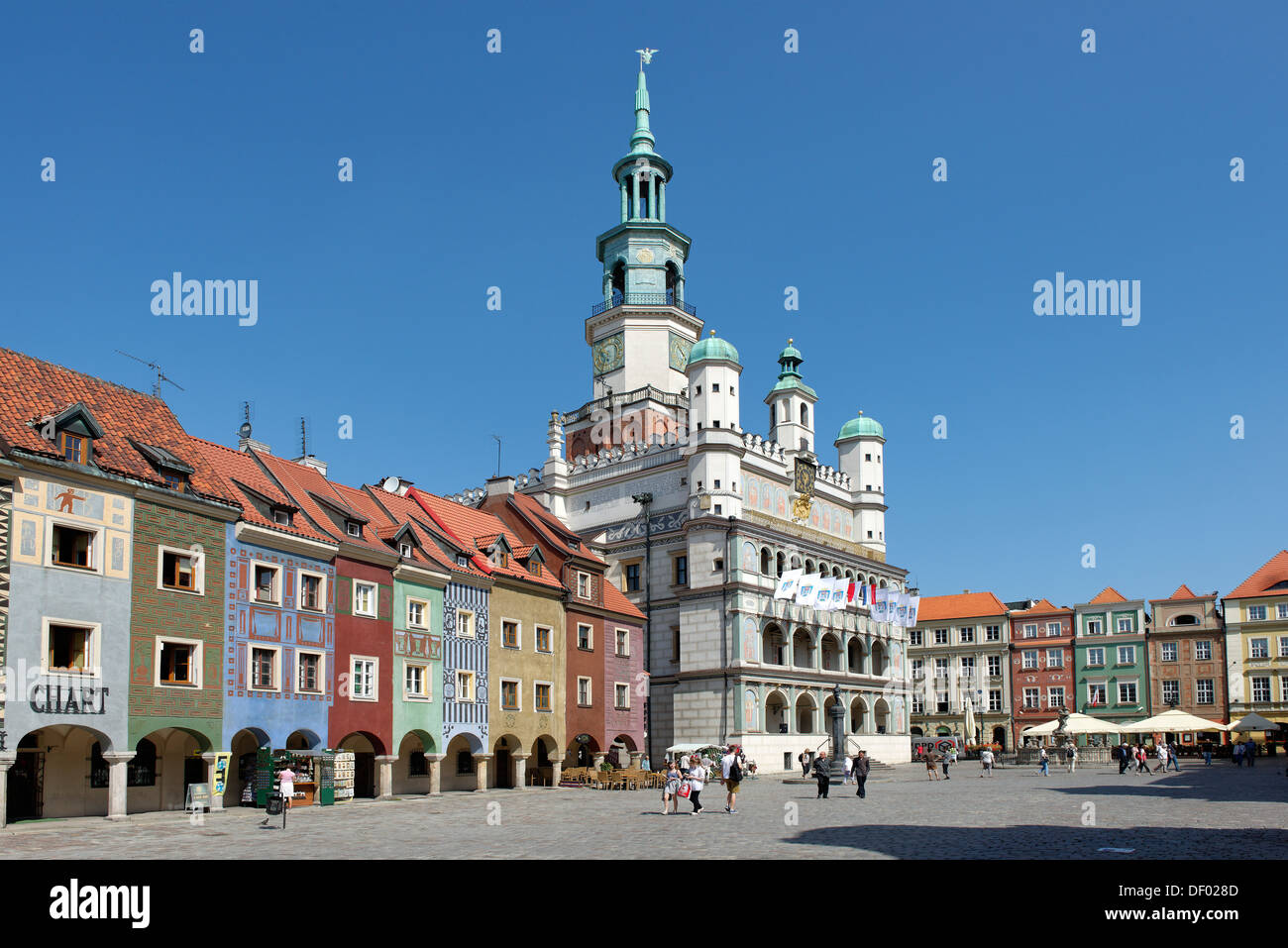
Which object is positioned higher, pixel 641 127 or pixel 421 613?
pixel 641 127

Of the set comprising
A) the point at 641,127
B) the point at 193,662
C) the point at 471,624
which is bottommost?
the point at 193,662

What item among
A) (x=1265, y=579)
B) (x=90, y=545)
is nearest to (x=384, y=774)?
(x=90, y=545)

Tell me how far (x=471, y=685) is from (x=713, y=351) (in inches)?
1091

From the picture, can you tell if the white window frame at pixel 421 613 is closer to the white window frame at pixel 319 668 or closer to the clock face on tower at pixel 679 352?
the white window frame at pixel 319 668

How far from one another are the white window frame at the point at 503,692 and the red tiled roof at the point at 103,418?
1413 cm

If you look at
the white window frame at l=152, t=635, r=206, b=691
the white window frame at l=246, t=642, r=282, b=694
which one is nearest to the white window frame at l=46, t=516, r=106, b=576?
the white window frame at l=152, t=635, r=206, b=691

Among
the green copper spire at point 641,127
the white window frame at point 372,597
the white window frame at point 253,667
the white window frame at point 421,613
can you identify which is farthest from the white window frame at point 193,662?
the green copper spire at point 641,127

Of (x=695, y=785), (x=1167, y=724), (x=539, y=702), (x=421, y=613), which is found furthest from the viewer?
(x=1167, y=724)

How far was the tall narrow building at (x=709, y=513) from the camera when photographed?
61.7 metres

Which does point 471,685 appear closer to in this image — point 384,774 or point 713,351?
point 384,774

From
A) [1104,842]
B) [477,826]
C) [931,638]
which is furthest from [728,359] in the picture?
[931,638]

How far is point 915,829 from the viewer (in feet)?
81.8

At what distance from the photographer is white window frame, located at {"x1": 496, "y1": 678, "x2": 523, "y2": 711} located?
44438 millimetres

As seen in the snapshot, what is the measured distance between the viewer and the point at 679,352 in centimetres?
7419
